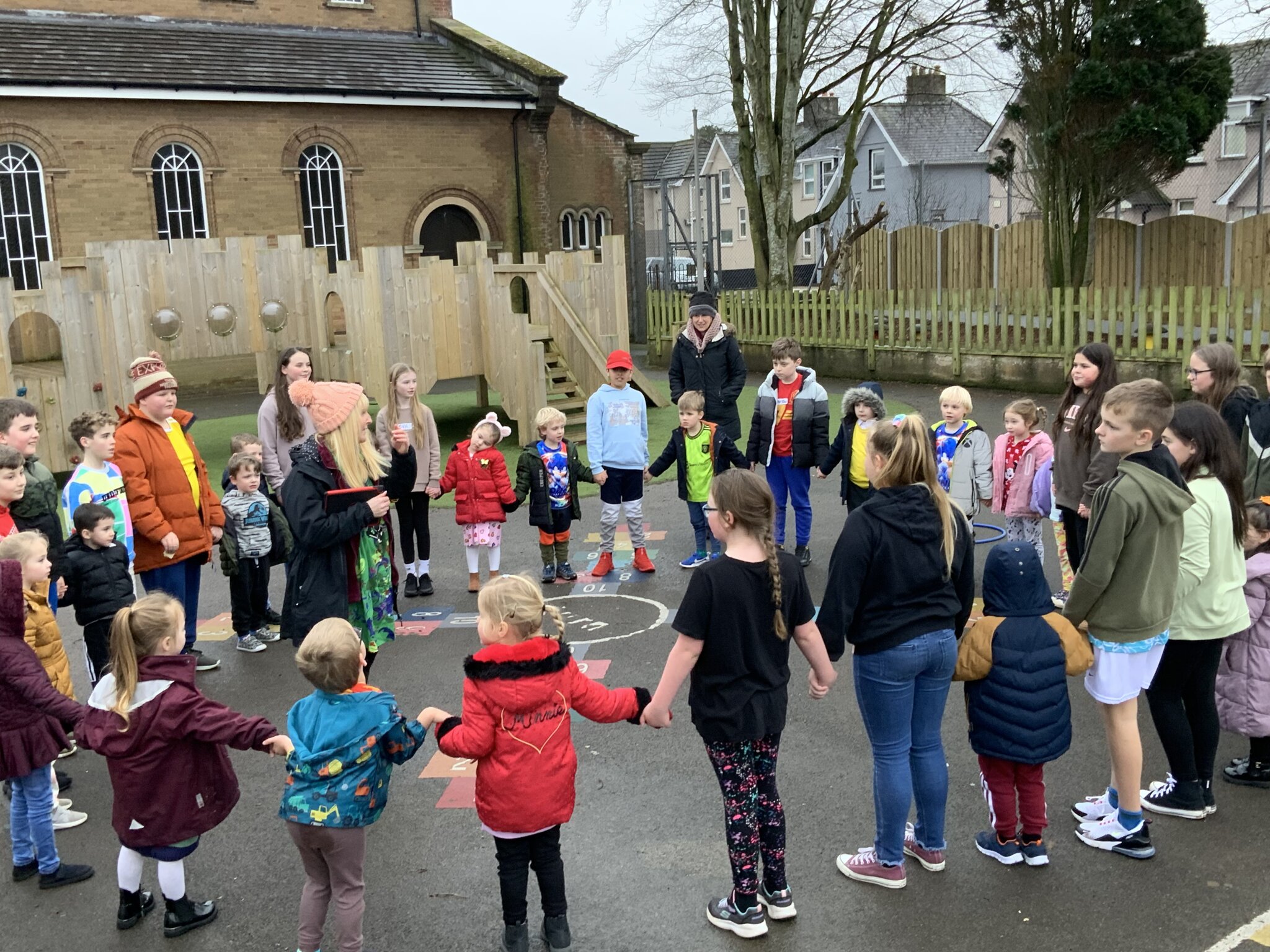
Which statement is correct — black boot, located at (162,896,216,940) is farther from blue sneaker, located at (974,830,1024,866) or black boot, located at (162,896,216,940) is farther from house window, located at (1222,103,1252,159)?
house window, located at (1222,103,1252,159)

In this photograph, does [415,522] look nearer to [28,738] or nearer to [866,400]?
[866,400]

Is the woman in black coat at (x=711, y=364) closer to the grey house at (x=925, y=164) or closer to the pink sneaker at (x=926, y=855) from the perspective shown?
the pink sneaker at (x=926, y=855)

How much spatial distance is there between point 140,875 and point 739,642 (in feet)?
8.11

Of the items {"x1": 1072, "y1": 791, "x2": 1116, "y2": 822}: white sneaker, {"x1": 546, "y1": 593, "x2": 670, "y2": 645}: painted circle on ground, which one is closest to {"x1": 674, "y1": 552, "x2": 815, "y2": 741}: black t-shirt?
{"x1": 1072, "y1": 791, "x2": 1116, "y2": 822}: white sneaker

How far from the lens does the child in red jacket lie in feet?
12.9

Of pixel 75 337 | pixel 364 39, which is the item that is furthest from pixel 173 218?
pixel 75 337

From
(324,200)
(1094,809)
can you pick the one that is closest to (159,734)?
(1094,809)

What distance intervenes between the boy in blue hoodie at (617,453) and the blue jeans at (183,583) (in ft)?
10.1

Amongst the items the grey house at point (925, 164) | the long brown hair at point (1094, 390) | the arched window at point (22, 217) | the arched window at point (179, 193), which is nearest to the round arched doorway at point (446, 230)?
the arched window at point (179, 193)

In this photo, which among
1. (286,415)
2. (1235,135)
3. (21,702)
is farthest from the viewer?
(1235,135)

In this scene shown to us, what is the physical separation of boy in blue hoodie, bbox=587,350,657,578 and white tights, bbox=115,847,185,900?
199 inches

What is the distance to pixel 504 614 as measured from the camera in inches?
145

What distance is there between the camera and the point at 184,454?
698 centimetres

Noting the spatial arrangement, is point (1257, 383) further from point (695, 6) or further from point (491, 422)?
point (695, 6)
